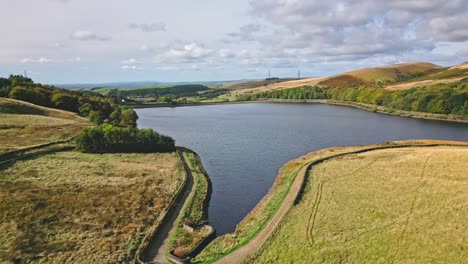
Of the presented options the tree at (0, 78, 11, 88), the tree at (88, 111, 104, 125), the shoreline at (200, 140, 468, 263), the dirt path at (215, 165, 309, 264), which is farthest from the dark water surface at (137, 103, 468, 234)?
the tree at (0, 78, 11, 88)

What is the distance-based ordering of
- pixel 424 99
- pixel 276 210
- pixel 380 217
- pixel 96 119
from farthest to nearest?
1. pixel 424 99
2. pixel 96 119
3. pixel 276 210
4. pixel 380 217


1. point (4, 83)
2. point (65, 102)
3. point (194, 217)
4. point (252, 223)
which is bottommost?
point (194, 217)

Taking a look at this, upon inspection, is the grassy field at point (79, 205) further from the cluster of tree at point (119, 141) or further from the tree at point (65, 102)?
the tree at point (65, 102)

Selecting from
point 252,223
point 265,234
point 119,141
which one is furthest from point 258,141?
point 265,234

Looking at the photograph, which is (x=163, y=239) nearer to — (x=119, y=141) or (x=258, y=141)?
(x=119, y=141)

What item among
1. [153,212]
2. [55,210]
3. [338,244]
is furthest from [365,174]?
[55,210]

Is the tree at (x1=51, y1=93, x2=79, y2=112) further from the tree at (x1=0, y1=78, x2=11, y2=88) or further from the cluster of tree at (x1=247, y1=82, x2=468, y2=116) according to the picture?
the cluster of tree at (x1=247, y1=82, x2=468, y2=116)
